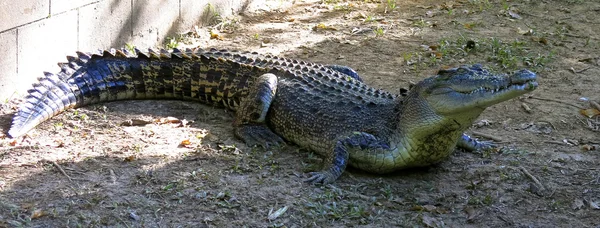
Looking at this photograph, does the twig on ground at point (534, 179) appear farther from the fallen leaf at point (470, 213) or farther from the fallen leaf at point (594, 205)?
the fallen leaf at point (470, 213)

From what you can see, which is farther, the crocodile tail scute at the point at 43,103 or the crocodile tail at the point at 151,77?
the crocodile tail at the point at 151,77

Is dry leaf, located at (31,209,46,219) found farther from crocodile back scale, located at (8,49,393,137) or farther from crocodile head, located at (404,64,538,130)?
crocodile head, located at (404,64,538,130)

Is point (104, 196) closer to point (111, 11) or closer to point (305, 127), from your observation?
point (305, 127)

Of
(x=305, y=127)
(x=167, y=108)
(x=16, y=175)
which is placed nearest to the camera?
(x=16, y=175)

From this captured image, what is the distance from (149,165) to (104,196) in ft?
1.87

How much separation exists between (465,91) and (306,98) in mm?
1284

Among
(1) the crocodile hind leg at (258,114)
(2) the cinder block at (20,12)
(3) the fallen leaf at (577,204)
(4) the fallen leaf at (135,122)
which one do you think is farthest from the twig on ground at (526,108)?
(2) the cinder block at (20,12)

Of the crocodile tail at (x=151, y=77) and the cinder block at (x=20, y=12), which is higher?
the cinder block at (x=20, y=12)

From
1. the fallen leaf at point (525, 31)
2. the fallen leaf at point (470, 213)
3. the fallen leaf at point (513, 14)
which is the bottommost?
the fallen leaf at point (470, 213)

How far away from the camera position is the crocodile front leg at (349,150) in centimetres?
493

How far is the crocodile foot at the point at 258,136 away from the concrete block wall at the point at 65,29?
1654mm

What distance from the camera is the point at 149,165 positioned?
485 cm

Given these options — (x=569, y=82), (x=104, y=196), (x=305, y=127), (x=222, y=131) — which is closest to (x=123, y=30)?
(x=222, y=131)

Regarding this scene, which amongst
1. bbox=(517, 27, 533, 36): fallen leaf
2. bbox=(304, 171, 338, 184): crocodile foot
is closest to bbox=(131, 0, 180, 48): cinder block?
bbox=(304, 171, 338, 184): crocodile foot
